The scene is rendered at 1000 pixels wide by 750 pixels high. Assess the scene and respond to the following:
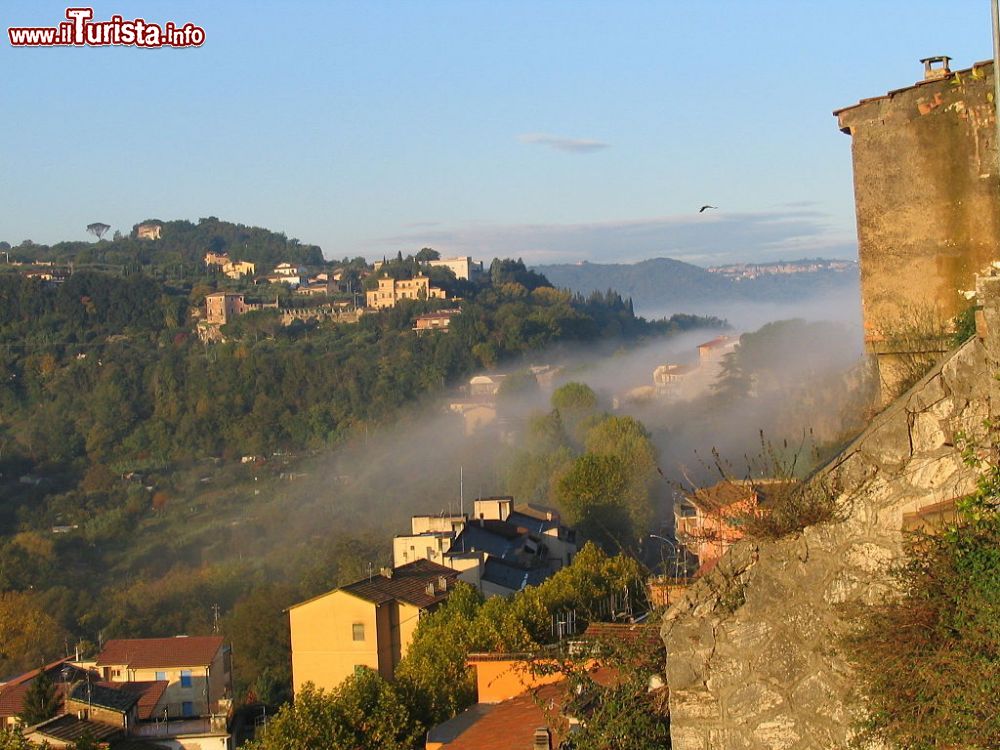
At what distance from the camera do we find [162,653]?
104 ft

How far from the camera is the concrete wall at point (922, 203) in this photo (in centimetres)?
536

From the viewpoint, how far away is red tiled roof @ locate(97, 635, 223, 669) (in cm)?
3111

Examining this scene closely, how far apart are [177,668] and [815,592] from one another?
29802 mm

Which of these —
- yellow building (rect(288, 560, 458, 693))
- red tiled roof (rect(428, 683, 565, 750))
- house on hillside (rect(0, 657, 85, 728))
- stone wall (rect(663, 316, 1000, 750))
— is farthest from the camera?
house on hillside (rect(0, 657, 85, 728))

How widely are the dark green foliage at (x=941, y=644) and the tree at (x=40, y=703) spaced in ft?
70.0

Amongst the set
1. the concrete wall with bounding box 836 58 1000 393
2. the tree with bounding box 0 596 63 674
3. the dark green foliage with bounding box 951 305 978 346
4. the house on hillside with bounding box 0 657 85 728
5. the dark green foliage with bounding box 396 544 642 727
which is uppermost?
the concrete wall with bounding box 836 58 1000 393

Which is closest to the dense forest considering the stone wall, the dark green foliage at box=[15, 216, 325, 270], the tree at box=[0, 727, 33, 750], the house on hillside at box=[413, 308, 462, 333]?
the dark green foliage at box=[15, 216, 325, 270]

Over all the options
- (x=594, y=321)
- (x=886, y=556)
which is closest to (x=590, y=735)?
(x=886, y=556)

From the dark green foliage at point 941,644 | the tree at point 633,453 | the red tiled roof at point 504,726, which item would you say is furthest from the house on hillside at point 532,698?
the tree at point 633,453

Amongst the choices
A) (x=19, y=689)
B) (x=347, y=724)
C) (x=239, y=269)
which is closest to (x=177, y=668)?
(x=19, y=689)

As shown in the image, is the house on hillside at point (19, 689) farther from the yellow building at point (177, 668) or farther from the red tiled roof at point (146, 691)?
the red tiled roof at point (146, 691)

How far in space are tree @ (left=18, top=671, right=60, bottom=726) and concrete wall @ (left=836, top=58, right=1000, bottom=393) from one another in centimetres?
1983

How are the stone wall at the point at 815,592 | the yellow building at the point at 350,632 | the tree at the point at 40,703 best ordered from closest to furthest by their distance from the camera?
the stone wall at the point at 815,592 < the tree at the point at 40,703 < the yellow building at the point at 350,632

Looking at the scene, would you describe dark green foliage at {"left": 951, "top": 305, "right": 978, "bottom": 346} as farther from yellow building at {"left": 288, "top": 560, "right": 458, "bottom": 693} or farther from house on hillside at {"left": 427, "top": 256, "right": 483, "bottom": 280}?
house on hillside at {"left": 427, "top": 256, "right": 483, "bottom": 280}
